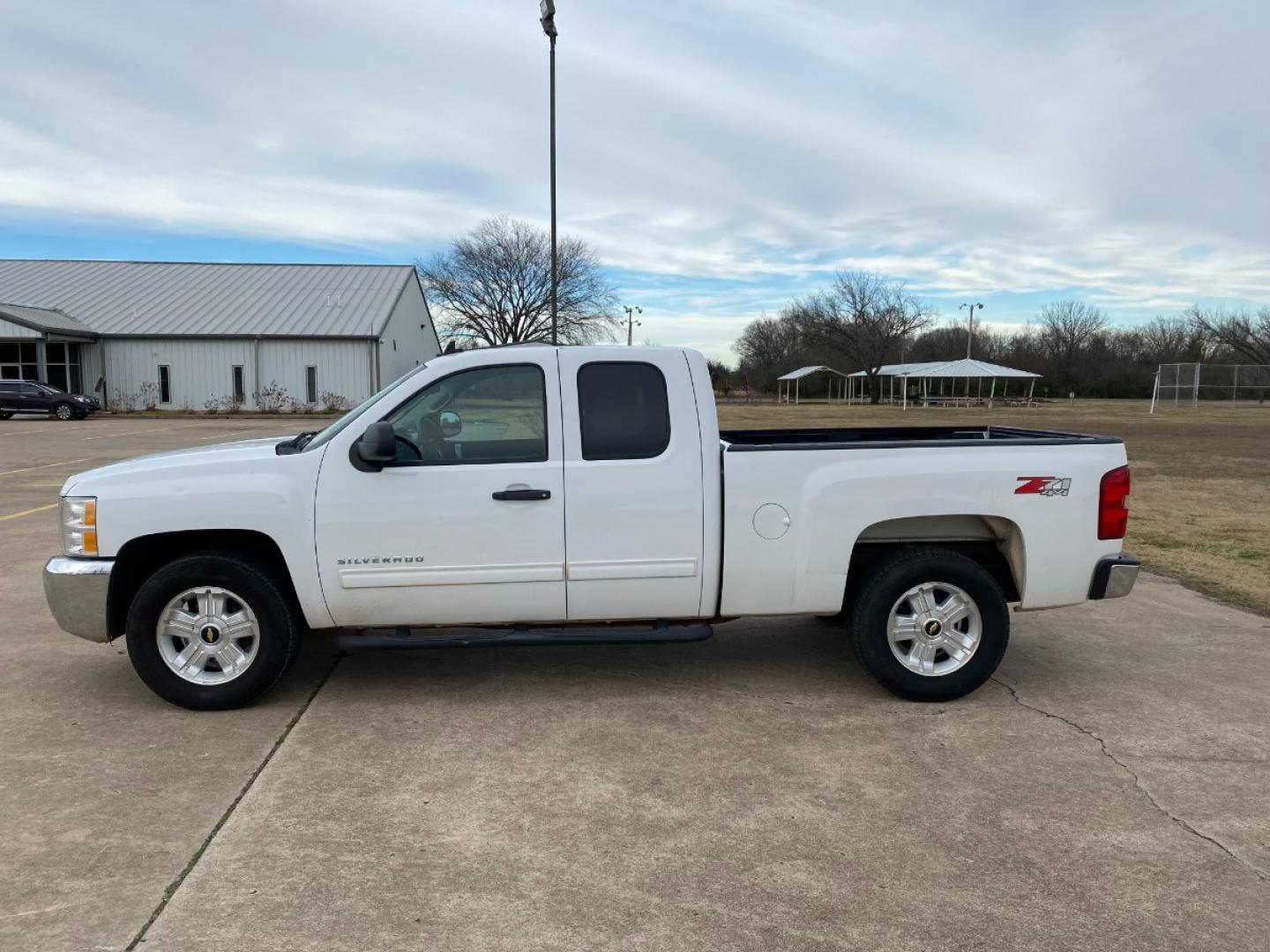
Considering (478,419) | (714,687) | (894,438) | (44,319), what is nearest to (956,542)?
(894,438)

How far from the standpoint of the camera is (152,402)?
146ft

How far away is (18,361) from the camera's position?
42.1m

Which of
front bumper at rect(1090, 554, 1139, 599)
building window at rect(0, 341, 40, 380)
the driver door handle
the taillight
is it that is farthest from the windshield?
building window at rect(0, 341, 40, 380)

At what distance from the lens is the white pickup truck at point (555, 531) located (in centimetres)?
484

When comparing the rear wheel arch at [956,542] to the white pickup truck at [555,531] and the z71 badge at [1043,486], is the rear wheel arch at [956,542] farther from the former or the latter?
the z71 badge at [1043,486]

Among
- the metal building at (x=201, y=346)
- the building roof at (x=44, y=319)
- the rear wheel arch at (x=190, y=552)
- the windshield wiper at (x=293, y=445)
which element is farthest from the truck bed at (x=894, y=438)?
the building roof at (x=44, y=319)

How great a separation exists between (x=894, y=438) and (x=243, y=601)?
13.4 ft

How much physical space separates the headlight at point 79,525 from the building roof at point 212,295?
4081cm

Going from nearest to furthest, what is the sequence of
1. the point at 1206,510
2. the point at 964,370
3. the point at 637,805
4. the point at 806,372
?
the point at 637,805 < the point at 1206,510 < the point at 964,370 < the point at 806,372

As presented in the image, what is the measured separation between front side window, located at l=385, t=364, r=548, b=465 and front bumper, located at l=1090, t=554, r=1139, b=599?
2.97m

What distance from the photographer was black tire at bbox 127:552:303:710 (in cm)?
484

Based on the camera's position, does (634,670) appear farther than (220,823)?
Yes

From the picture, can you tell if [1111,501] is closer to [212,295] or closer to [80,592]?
[80,592]

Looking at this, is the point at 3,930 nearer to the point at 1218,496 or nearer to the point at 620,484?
the point at 620,484
